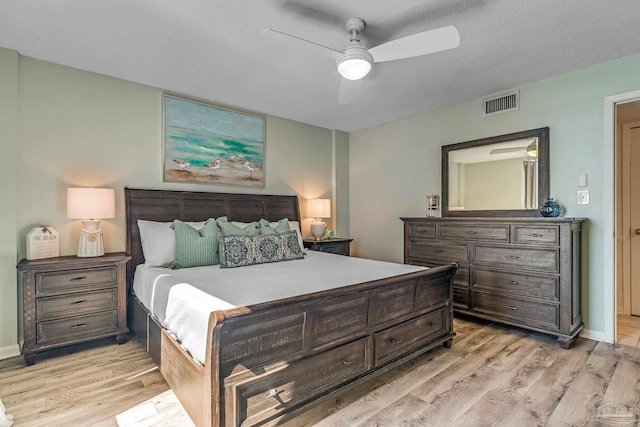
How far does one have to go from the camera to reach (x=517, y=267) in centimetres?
308

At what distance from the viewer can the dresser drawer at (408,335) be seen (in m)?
2.22

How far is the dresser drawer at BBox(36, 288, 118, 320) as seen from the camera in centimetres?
257

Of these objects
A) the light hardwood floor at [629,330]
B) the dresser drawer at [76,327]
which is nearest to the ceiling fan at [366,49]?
the dresser drawer at [76,327]

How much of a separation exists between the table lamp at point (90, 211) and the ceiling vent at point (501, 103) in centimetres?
392

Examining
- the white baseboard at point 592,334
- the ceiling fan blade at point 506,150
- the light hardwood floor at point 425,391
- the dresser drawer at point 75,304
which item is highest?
the ceiling fan blade at point 506,150

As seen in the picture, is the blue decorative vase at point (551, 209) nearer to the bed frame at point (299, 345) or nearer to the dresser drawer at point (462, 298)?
Result: the dresser drawer at point (462, 298)

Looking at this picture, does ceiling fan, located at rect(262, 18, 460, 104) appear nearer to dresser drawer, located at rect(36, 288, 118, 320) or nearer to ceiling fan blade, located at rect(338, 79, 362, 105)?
ceiling fan blade, located at rect(338, 79, 362, 105)

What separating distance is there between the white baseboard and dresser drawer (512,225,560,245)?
945 mm

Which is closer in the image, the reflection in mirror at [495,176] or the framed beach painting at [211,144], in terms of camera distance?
the reflection in mirror at [495,176]

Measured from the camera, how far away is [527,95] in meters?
3.37

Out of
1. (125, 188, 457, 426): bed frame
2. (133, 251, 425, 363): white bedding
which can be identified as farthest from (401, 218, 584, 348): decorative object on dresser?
(133, 251, 425, 363): white bedding

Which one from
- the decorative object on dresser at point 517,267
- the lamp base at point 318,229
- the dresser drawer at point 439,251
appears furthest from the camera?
the lamp base at point 318,229

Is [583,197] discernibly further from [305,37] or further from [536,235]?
[305,37]

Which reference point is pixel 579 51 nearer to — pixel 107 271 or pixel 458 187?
pixel 458 187
